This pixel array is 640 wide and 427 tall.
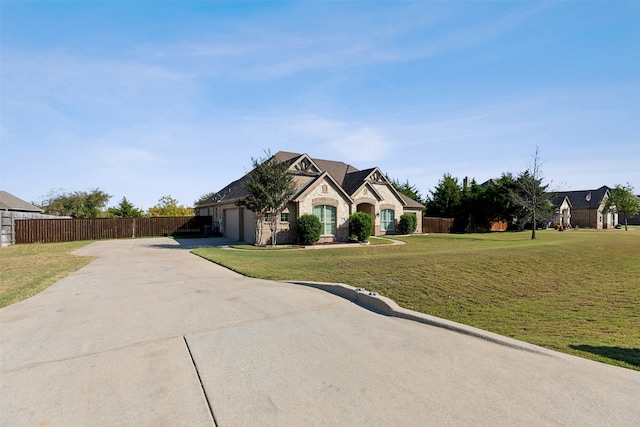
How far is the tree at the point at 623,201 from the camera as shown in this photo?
45.9m

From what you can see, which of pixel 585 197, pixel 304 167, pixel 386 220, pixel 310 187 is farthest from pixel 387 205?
pixel 585 197

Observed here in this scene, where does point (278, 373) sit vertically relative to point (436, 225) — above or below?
below

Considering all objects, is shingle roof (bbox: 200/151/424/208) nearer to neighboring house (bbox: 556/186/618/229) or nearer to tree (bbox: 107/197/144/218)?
tree (bbox: 107/197/144/218)

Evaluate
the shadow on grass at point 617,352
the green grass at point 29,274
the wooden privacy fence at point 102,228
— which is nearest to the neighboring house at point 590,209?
the wooden privacy fence at point 102,228

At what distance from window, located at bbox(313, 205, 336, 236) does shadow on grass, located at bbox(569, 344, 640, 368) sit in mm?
19238

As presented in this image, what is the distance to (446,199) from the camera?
40.9 m

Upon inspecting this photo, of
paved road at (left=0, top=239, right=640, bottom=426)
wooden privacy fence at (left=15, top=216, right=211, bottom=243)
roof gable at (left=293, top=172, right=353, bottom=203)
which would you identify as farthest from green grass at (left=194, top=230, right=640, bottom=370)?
wooden privacy fence at (left=15, top=216, right=211, bottom=243)

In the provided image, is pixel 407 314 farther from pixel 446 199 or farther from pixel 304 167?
pixel 446 199

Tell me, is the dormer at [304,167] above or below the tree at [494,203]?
above

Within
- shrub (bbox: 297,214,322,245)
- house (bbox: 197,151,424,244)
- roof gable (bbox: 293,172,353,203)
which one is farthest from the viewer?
house (bbox: 197,151,424,244)

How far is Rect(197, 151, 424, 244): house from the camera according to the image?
23484mm

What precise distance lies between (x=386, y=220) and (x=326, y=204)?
8.72 metres

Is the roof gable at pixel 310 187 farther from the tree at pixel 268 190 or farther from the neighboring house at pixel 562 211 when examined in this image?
the neighboring house at pixel 562 211

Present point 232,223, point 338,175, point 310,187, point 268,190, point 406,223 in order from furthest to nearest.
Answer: point 338,175 → point 406,223 → point 232,223 → point 310,187 → point 268,190
